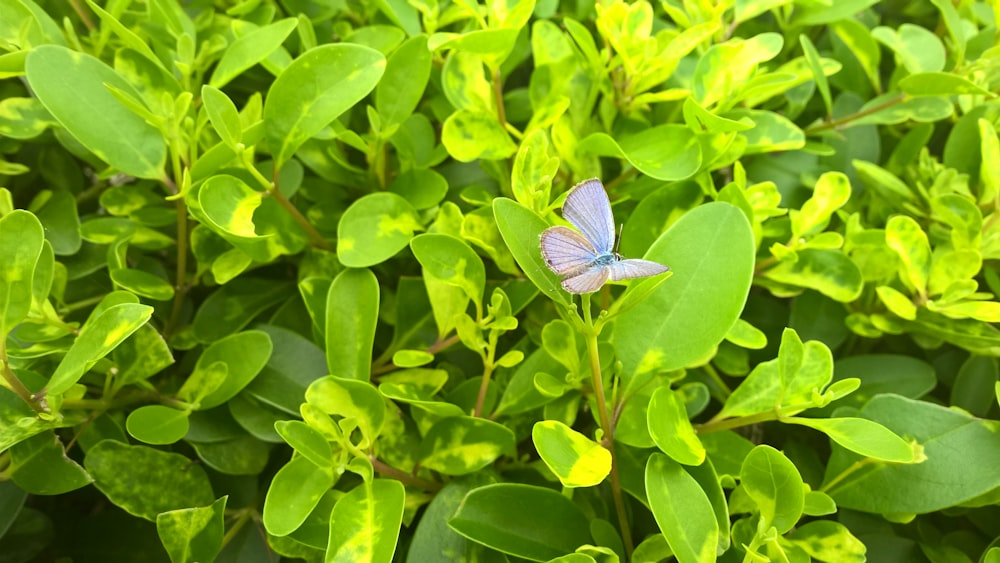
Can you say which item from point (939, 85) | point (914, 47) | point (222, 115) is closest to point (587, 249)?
point (222, 115)

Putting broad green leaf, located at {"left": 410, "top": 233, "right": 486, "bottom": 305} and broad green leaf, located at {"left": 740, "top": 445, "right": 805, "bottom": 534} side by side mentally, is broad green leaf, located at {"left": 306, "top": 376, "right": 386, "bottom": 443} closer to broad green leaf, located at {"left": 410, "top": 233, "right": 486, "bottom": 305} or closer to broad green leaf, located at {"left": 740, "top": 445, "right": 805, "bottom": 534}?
broad green leaf, located at {"left": 410, "top": 233, "right": 486, "bottom": 305}

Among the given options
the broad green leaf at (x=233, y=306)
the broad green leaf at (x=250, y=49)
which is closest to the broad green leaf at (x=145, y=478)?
the broad green leaf at (x=233, y=306)

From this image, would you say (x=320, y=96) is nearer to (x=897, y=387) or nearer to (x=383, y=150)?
(x=383, y=150)

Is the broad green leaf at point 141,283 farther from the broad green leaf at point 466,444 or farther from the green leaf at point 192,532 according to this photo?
the broad green leaf at point 466,444

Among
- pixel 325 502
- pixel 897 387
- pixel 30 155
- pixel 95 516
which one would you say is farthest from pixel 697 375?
pixel 30 155

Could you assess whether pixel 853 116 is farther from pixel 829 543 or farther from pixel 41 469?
pixel 41 469
